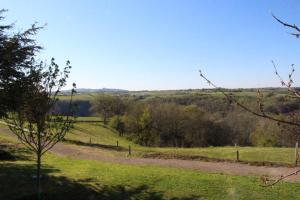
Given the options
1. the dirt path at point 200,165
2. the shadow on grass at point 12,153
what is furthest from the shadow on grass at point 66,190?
the shadow on grass at point 12,153

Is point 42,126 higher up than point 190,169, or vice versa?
point 42,126

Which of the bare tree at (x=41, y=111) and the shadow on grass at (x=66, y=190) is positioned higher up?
the bare tree at (x=41, y=111)

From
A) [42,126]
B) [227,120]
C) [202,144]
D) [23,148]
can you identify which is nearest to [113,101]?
[227,120]

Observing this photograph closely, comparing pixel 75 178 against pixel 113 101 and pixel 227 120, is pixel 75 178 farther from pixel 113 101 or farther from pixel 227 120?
pixel 113 101

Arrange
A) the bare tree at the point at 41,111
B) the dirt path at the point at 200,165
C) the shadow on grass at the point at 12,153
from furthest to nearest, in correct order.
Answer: the shadow on grass at the point at 12,153 < the dirt path at the point at 200,165 < the bare tree at the point at 41,111

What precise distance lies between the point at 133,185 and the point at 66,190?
10.0 ft

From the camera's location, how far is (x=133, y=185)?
20.8m

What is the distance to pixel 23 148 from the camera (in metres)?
32.2

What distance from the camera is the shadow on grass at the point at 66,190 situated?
62.6 ft

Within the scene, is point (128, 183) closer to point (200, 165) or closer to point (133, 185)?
point (133, 185)

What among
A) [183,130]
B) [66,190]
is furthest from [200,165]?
[183,130]

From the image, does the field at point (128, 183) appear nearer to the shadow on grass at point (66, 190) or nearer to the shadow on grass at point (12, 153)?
the shadow on grass at point (66, 190)

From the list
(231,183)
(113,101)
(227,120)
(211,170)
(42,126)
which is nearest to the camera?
(42,126)

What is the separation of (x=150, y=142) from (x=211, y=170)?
47151 millimetres
